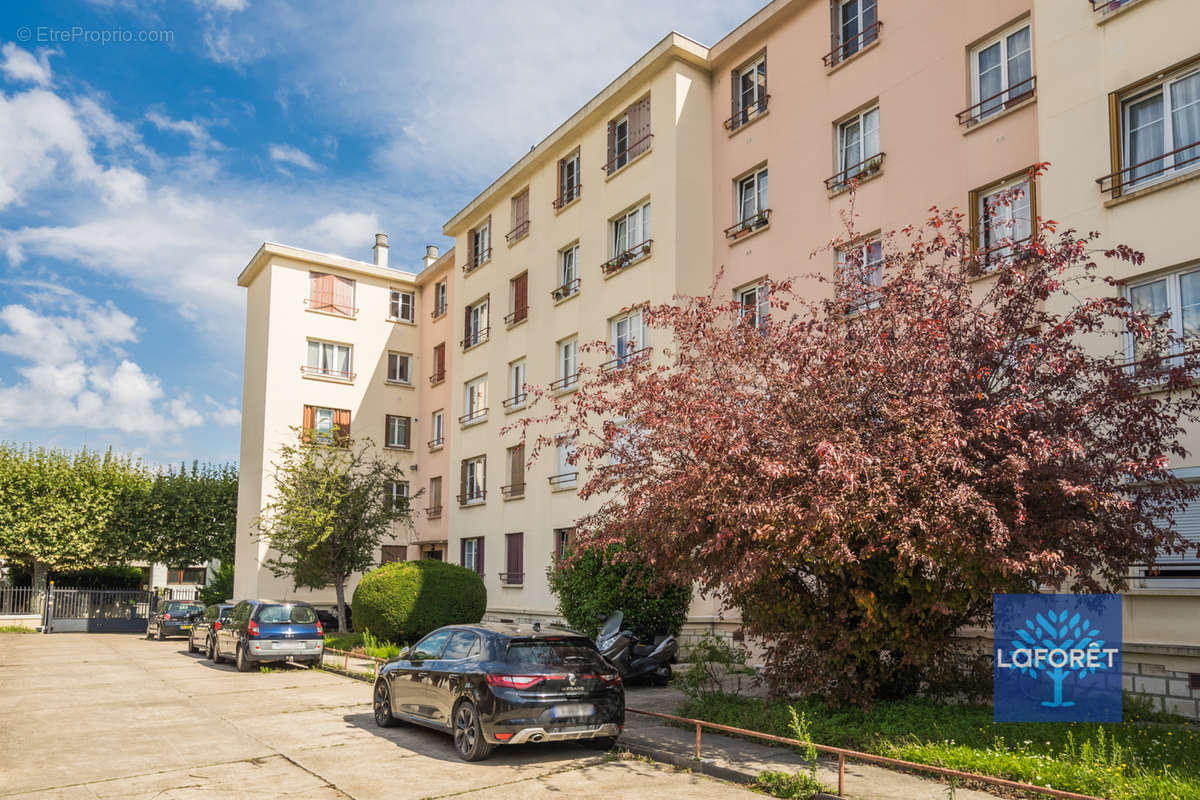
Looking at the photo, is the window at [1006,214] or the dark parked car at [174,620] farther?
the dark parked car at [174,620]

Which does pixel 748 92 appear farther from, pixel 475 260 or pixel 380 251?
pixel 380 251

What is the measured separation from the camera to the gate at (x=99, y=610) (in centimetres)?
3762

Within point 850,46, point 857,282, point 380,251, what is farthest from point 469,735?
point 380,251

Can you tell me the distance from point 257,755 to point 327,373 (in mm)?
26217

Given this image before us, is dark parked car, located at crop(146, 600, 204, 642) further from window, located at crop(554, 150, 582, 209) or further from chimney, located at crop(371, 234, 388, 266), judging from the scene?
window, located at crop(554, 150, 582, 209)

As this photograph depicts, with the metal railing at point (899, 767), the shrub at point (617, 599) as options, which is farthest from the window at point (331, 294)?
the metal railing at point (899, 767)

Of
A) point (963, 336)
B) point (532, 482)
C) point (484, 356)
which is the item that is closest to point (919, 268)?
point (963, 336)

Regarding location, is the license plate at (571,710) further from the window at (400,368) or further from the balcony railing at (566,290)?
the window at (400,368)

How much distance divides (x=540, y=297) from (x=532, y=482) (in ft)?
17.2

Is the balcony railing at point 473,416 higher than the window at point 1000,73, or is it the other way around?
the window at point 1000,73

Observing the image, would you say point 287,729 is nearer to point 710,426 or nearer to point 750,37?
point 710,426

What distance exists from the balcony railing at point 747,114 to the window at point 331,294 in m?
19.6

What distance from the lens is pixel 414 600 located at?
75.4ft

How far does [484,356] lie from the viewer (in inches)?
1172
